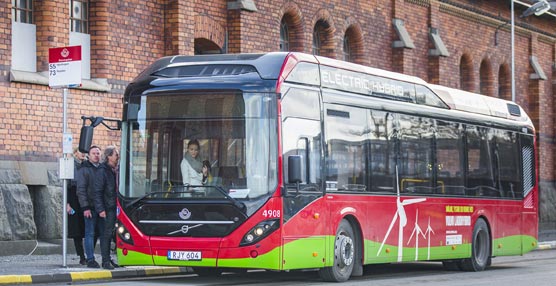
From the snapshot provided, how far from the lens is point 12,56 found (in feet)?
75.9

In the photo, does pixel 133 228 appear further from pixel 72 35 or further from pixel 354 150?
pixel 72 35

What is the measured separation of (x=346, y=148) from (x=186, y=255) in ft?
10.5

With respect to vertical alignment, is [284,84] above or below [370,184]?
above

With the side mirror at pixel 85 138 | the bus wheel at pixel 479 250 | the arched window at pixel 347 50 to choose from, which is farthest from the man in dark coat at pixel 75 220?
the arched window at pixel 347 50

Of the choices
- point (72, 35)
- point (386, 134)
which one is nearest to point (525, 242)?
point (386, 134)

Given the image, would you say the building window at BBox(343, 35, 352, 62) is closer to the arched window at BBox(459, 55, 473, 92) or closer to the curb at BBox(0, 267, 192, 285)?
the arched window at BBox(459, 55, 473, 92)

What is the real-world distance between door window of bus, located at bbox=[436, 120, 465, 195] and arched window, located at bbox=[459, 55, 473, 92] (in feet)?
65.3

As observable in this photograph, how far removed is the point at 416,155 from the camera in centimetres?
2088

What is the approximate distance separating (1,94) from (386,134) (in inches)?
271

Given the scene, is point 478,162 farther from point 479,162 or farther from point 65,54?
point 65,54

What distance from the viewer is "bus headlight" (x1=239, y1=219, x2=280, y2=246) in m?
16.4

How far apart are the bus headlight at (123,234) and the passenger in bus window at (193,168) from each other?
1057 millimetres

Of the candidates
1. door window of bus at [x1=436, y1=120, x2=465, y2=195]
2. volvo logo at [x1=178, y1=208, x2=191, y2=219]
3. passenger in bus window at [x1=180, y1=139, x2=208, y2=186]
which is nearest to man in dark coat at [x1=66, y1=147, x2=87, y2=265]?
passenger in bus window at [x1=180, y1=139, x2=208, y2=186]

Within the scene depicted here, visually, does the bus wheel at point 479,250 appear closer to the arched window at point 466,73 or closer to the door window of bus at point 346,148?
the door window of bus at point 346,148
